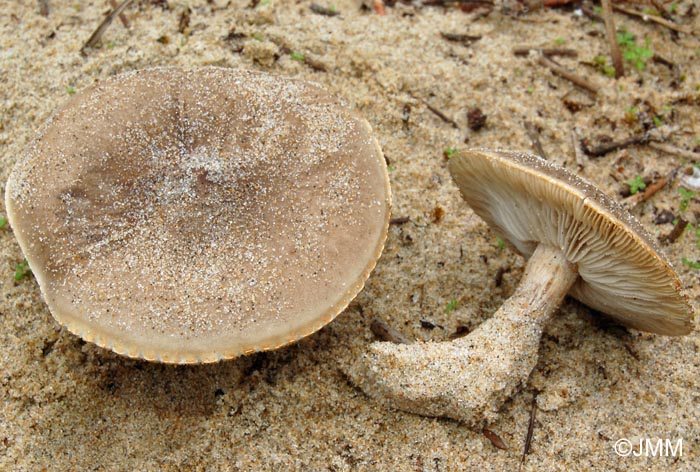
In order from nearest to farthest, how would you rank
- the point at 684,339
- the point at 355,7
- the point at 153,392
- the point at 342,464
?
1. the point at 342,464
2. the point at 153,392
3. the point at 684,339
4. the point at 355,7

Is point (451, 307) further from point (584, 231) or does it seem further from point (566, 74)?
point (566, 74)

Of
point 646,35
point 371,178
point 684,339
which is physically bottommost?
point 684,339

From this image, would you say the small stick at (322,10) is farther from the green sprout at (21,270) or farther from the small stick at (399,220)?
the green sprout at (21,270)

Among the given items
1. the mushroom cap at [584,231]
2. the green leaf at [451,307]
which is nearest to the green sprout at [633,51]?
the mushroom cap at [584,231]

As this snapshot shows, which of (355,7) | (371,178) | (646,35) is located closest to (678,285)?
(371,178)

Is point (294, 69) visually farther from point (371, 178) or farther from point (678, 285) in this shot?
point (678, 285)

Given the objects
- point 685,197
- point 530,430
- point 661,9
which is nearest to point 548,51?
point 661,9

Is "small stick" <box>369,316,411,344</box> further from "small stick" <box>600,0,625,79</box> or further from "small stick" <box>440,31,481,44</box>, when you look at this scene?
"small stick" <box>600,0,625,79</box>
